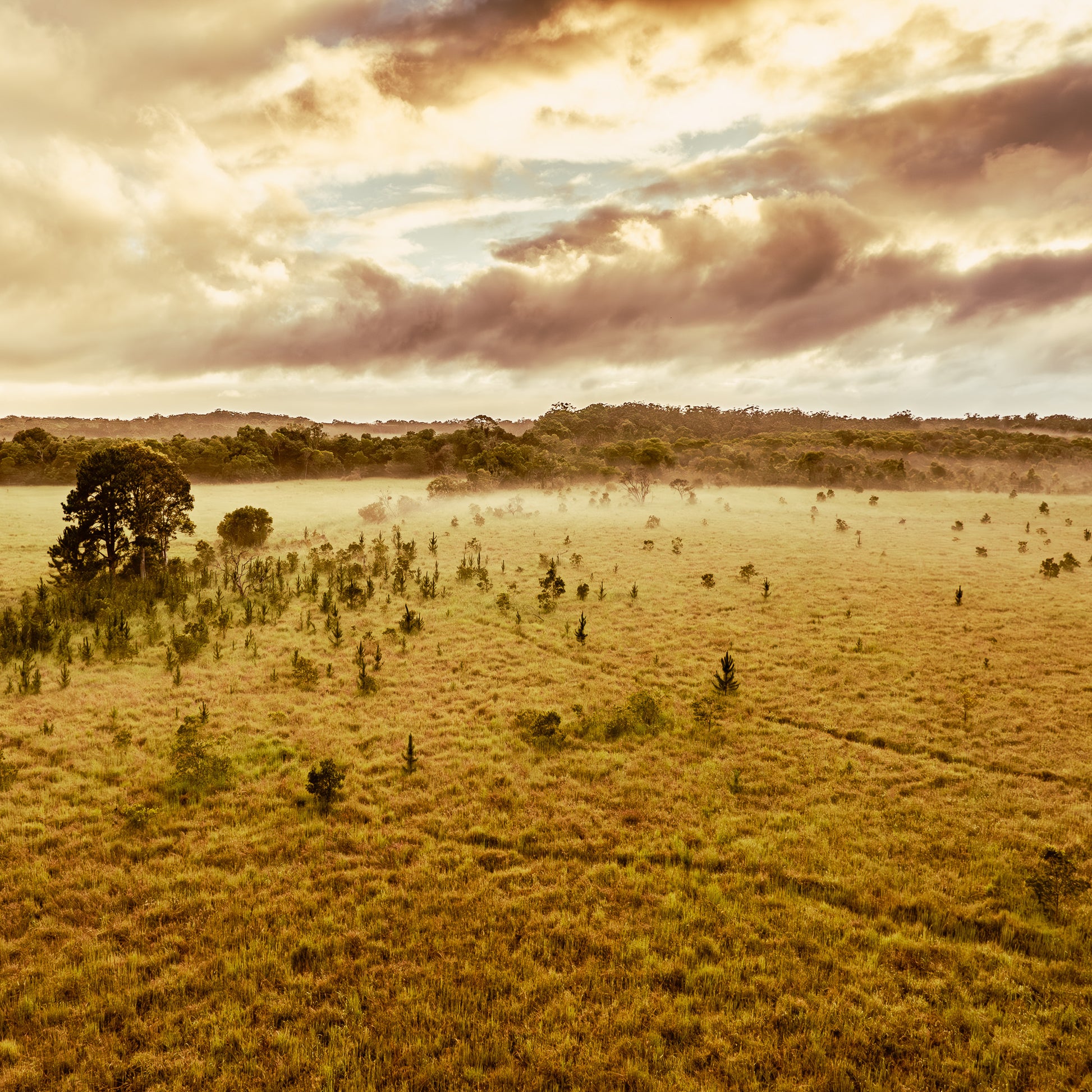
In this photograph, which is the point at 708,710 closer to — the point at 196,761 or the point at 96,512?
the point at 196,761

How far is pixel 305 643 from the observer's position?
66.7ft

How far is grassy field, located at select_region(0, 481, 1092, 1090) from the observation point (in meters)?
6.68

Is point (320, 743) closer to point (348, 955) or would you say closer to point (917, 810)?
point (348, 955)

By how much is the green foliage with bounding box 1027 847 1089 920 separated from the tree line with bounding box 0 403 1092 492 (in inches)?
2305

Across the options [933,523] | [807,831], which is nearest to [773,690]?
[807,831]

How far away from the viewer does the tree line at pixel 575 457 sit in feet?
Result: 227

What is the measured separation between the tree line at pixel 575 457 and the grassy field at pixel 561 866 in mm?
49765

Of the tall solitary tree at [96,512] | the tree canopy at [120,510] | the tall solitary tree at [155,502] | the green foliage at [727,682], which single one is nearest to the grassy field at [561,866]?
the green foliage at [727,682]

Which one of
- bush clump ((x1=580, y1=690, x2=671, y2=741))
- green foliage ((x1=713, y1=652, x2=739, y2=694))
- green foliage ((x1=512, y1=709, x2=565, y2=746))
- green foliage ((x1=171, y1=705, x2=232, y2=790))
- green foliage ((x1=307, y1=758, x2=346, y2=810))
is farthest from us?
green foliage ((x1=713, y1=652, x2=739, y2=694))

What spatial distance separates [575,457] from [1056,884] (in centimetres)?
7739

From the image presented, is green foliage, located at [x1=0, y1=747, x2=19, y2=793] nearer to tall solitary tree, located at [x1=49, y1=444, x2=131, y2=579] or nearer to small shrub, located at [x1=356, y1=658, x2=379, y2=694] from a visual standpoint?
small shrub, located at [x1=356, y1=658, x2=379, y2=694]

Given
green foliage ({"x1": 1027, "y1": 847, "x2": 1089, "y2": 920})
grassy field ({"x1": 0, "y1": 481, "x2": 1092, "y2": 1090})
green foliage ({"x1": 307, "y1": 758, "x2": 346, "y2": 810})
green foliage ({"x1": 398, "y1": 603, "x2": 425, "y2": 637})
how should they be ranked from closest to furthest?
1. grassy field ({"x1": 0, "y1": 481, "x2": 1092, "y2": 1090})
2. green foliage ({"x1": 1027, "y1": 847, "x2": 1089, "y2": 920})
3. green foliage ({"x1": 307, "y1": 758, "x2": 346, "y2": 810})
4. green foliage ({"x1": 398, "y1": 603, "x2": 425, "y2": 637})

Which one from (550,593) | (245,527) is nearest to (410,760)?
(550,593)

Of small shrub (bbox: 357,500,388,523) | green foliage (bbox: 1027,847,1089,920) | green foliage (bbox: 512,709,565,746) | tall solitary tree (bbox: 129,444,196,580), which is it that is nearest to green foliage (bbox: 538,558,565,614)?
green foliage (bbox: 512,709,565,746)
